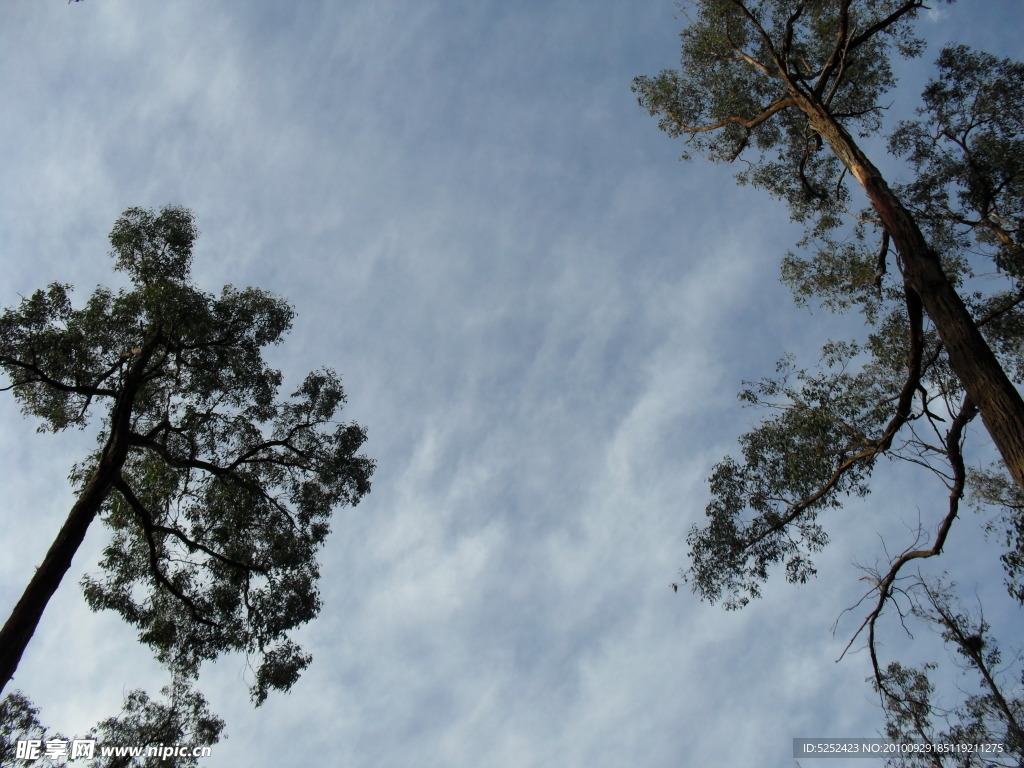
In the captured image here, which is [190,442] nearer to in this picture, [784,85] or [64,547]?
[64,547]

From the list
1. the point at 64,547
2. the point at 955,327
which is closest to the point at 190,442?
the point at 64,547

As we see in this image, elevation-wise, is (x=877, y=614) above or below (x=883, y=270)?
below

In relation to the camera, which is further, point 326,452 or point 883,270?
point 326,452

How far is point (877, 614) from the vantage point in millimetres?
9141

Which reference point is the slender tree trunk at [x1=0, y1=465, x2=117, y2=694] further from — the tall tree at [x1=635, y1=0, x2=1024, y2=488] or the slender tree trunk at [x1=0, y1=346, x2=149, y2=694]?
the tall tree at [x1=635, y1=0, x2=1024, y2=488]

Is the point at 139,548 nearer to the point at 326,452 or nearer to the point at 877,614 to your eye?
the point at 326,452

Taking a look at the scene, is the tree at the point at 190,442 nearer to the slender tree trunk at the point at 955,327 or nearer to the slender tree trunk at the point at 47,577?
the slender tree trunk at the point at 47,577

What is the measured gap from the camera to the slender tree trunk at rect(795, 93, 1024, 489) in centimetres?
597

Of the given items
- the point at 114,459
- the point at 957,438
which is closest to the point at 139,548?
the point at 114,459

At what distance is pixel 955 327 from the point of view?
6.83 meters

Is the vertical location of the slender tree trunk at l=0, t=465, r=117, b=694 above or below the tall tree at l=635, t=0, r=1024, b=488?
below

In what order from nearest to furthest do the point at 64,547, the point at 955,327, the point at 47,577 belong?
the point at 955,327 → the point at 47,577 → the point at 64,547

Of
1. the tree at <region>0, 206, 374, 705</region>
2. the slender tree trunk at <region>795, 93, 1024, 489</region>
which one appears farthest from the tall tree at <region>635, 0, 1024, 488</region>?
the tree at <region>0, 206, 374, 705</region>

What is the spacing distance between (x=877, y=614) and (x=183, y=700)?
13.8m
